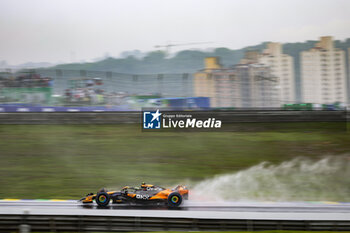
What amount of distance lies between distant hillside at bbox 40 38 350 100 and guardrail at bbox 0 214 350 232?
19.5 ft

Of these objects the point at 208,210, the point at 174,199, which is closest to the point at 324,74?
the point at 208,210

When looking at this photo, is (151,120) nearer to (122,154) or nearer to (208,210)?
(122,154)

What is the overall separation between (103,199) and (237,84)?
19.0 ft

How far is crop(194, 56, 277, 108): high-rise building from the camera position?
9.71m

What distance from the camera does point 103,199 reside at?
5.56 metres

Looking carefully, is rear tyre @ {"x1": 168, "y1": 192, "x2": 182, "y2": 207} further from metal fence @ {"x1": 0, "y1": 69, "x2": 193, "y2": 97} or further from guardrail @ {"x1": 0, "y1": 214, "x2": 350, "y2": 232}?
metal fence @ {"x1": 0, "y1": 69, "x2": 193, "y2": 97}

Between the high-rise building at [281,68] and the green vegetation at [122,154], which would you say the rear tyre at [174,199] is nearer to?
the green vegetation at [122,154]

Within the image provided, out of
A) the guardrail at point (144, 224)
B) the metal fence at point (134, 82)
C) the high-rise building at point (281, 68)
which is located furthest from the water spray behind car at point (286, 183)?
the metal fence at point (134, 82)

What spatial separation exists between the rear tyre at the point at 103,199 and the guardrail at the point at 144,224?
1.45 ft

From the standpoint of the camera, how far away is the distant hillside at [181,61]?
10.5 metres

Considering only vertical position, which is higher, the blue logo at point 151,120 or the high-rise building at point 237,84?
the high-rise building at point 237,84

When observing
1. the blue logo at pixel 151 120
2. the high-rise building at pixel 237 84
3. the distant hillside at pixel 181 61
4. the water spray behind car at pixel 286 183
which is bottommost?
the water spray behind car at pixel 286 183

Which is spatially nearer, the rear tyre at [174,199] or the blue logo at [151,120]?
A: the rear tyre at [174,199]

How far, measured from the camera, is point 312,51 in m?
10.5
